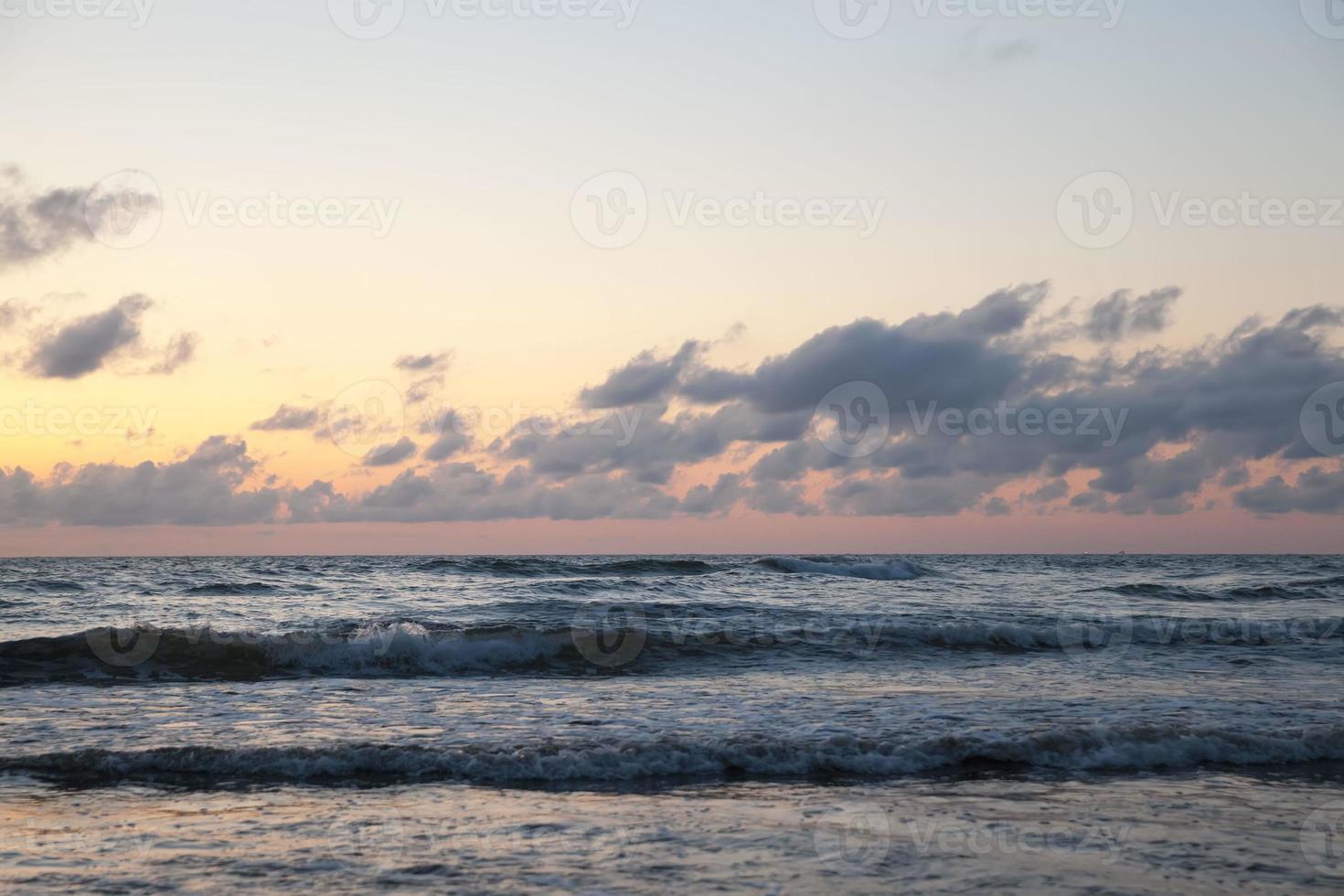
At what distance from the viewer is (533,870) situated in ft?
23.3

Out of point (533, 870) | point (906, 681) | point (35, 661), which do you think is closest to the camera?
point (533, 870)

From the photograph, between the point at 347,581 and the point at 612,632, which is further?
the point at 347,581

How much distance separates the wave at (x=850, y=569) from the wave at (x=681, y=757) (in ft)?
123

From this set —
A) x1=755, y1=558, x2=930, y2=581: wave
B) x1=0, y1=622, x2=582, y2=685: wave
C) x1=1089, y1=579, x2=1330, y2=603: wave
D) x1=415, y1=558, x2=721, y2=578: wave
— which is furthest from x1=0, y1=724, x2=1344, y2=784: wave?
x1=755, y1=558, x2=930, y2=581: wave

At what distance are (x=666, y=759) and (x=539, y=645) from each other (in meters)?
10.8

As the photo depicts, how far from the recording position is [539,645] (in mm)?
20984

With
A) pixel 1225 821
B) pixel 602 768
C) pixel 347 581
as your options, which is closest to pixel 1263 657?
pixel 1225 821

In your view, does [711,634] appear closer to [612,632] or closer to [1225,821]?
[612,632]

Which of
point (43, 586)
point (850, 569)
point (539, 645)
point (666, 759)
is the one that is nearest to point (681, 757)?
point (666, 759)

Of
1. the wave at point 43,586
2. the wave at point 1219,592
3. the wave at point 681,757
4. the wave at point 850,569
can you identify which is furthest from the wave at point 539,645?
the wave at point 850,569

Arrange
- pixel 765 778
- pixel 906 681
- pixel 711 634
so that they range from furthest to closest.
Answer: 1. pixel 711 634
2. pixel 906 681
3. pixel 765 778

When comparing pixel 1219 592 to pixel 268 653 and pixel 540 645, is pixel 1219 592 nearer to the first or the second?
pixel 540 645

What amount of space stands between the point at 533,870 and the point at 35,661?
16.2 metres

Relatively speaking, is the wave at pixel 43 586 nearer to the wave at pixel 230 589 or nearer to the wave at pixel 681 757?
the wave at pixel 230 589
